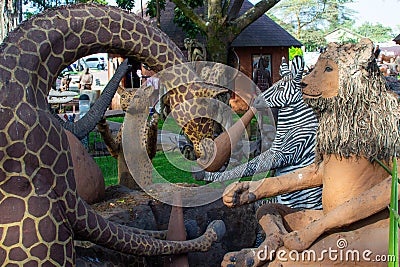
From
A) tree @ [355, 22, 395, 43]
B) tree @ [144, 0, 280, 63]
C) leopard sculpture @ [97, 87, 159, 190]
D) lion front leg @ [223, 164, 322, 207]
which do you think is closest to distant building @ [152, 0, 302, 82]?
tree @ [144, 0, 280, 63]

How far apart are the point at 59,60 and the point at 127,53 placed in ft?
1.09

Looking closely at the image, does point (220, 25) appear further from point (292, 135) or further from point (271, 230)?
point (271, 230)

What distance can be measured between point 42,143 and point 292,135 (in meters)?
1.90

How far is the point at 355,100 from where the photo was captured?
2.19 metres

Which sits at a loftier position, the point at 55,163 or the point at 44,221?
the point at 55,163

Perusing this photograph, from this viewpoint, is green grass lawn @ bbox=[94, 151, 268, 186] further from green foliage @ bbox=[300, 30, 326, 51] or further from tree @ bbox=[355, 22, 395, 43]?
tree @ bbox=[355, 22, 395, 43]

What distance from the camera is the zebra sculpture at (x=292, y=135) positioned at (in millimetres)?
3279

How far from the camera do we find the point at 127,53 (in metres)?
2.28

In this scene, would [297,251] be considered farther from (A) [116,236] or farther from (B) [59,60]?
(B) [59,60]

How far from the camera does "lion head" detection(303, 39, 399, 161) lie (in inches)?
85.9

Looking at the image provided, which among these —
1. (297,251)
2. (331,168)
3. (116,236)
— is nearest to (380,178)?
(331,168)

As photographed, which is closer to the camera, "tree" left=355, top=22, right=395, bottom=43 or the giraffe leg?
the giraffe leg

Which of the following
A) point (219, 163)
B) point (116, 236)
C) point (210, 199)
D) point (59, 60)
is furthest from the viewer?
point (210, 199)

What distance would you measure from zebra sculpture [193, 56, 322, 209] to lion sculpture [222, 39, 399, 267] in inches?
35.3
